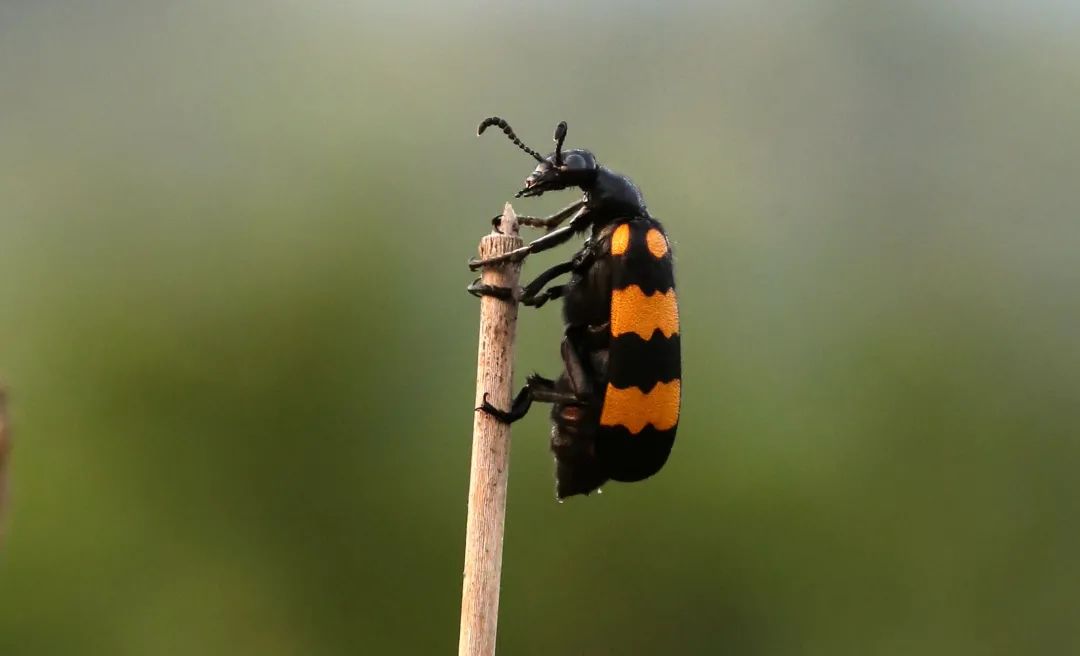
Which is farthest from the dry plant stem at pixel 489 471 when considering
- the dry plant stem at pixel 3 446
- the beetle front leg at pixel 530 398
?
the dry plant stem at pixel 3 446

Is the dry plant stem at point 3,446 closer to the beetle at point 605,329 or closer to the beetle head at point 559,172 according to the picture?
the beetle at point 605,329

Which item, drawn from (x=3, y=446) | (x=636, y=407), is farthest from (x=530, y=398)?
(x=3, y=446)

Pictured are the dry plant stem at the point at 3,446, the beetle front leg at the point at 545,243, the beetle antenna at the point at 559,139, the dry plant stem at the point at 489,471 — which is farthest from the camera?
the beetle antenna at the point at 559,139

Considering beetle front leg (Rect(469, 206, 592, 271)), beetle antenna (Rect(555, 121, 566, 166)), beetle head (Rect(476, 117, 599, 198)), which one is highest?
beetle antenna (Rect(555, 121, 566, 166))

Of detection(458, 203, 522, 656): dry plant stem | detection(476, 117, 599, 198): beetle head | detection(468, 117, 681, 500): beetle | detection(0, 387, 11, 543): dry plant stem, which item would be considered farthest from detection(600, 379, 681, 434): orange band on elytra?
detection(0, 387, 11, 543): dry plant stem

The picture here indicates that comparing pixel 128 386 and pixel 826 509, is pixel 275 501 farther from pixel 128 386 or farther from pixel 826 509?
pixel 826 509

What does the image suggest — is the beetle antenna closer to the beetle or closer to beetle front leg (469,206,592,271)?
the beetle

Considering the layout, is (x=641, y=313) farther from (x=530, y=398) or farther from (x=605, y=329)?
(x=530, y=398)
